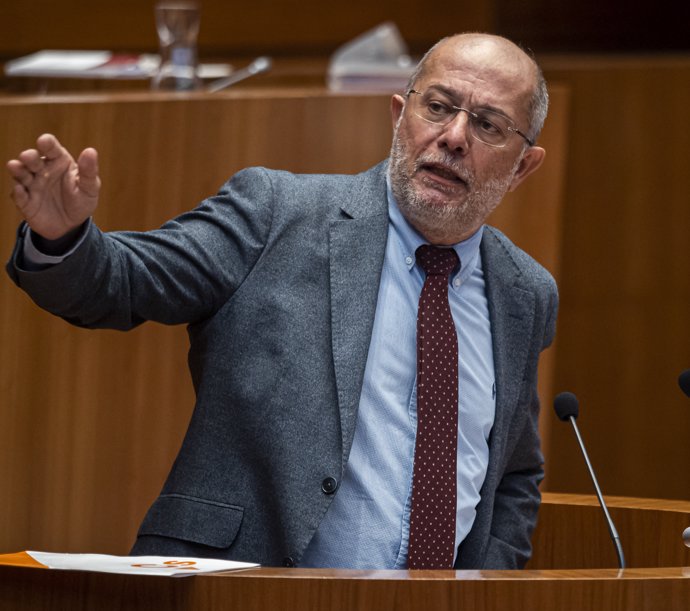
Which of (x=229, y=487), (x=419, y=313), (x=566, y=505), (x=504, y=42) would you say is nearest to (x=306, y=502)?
(x=229, y=487)

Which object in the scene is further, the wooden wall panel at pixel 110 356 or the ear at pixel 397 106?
the wooden wall panel at pixel 110 356

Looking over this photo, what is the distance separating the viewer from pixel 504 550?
2.09 metres

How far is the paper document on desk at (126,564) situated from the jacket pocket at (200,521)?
31cm

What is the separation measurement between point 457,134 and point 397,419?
0.50m

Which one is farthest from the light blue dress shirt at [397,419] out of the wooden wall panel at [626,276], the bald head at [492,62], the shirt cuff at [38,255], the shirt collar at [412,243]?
the wooden wall panel at [626,276]

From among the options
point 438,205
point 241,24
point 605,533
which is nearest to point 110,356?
point 438,205

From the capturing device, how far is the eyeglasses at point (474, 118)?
2037mm

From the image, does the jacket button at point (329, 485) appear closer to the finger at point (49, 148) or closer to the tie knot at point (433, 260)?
the tie knot at point (433, 260)

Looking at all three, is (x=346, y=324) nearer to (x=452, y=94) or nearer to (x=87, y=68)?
(x=452, y=94)

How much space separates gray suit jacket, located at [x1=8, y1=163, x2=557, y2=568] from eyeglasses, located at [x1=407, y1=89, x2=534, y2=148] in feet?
0.60

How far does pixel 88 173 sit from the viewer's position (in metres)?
1.49

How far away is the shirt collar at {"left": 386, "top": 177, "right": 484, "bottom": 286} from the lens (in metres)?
2.04

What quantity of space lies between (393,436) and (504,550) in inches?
14.2

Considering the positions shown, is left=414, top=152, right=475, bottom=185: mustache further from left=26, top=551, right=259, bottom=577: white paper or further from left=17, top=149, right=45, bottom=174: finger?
left=26, top=551, right=259, bottom=577: white paper
